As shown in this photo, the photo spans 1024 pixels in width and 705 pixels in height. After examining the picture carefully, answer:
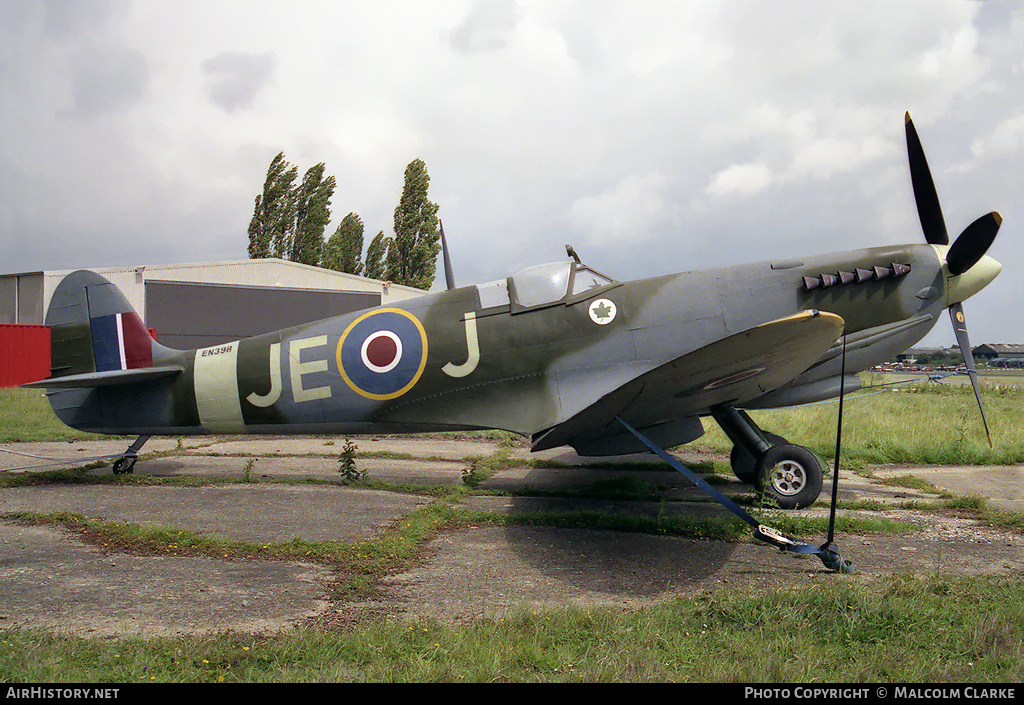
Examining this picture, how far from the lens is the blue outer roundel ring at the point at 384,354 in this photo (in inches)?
253

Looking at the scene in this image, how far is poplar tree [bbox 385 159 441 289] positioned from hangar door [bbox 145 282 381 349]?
1263cm

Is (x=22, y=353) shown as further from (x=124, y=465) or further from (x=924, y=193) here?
(x=924, y=193)

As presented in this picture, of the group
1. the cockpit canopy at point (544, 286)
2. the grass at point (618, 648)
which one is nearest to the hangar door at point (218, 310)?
the cockpit canopy at point (544, 286)

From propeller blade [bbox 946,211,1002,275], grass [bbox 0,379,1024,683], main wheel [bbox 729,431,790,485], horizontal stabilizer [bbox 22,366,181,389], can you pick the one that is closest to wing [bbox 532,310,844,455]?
main wheel [bbox 729,431,790,485]

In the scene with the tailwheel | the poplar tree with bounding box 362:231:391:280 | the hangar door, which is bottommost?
the tailwheel

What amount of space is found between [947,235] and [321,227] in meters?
38.1

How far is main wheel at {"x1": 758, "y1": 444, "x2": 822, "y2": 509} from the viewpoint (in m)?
6.20

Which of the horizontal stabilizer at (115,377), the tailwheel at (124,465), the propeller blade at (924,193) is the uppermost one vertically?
the propeller blade at (924,193)

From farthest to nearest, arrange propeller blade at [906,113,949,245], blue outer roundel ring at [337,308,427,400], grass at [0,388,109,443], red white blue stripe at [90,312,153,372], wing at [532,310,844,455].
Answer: grass at [0,388,109,443]
red white blue stripe at [90,312,153,372]
propeller blade at [906,113,949,245]
blue outer roundel ring at [337,308,427,400]
wing at [532,310,844,455]

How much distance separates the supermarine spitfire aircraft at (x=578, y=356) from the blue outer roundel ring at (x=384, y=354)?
0.01 meters

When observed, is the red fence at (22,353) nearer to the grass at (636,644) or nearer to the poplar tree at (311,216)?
the poplar tree at (311,216)

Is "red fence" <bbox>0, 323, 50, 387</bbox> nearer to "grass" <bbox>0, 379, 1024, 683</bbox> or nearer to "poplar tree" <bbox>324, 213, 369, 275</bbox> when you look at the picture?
"poplar tree" <bbox>324, 213, 369, 275</bbox>

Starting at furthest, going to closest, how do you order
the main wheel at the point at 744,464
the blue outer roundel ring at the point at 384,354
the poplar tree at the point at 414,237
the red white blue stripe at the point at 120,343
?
the poplar tree at the point at 414,237
the red white blue stripe at the point at 120,343
the main wheel at the point at 744,464
the blue outer roundel ring at the point at 384,354

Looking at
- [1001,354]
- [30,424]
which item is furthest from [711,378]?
[1001,354]
